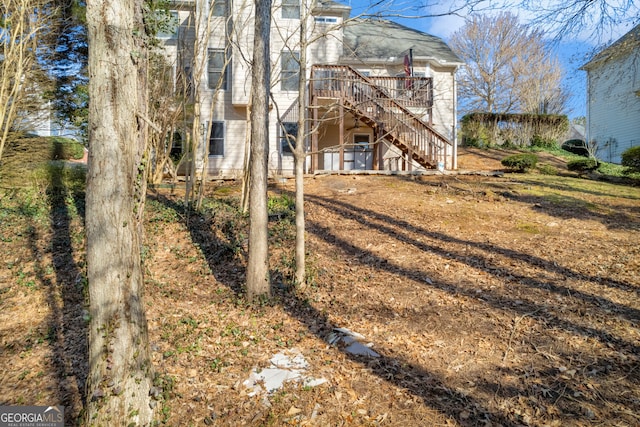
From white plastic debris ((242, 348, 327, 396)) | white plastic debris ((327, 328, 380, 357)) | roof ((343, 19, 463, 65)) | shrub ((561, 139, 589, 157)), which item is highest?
roof ((343, 19, 463, 65))

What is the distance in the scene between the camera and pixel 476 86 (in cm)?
2906

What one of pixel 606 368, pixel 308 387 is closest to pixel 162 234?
pixel 308 387

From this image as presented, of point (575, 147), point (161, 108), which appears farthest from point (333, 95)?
point (575, 147)

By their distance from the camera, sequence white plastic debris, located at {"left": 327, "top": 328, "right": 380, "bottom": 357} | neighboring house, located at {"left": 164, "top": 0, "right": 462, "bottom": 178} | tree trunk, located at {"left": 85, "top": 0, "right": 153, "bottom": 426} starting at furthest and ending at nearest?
neighboring house, located at {"left": 164, "top": 0, "right": 462, "bottom": 178}
white plastic debris, located at {"left": 327, "top": 328, "right": 380, "bottom": 357}
tree trunk, located at {"left": 85, "top": 0, "right": 153, "bottom": 426}

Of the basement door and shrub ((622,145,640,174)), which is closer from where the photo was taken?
shrub ((622,145,640,174))

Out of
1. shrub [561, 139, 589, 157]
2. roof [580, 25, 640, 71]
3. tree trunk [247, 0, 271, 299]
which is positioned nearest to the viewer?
tree trunk [247, 0, 271, 299]

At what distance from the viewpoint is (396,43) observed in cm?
1808

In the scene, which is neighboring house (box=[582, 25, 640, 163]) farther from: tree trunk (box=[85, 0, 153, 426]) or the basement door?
tree trunk (box=[85, 0, 153, 426])

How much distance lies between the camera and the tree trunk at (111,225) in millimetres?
2826

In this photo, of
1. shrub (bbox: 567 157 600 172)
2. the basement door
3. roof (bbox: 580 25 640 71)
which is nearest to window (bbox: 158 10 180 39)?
roof (bbox: 580 25 640 71)

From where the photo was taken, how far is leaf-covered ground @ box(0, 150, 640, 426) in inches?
130

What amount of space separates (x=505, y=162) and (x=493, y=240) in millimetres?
8998

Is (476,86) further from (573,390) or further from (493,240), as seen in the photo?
(573,390)

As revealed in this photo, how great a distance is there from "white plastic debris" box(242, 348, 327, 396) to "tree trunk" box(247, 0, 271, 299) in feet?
4.97
